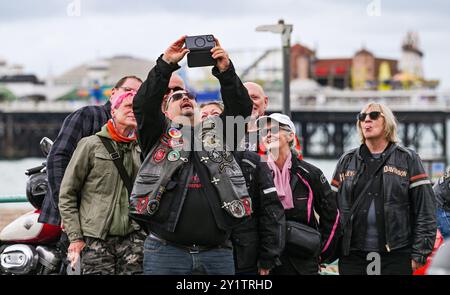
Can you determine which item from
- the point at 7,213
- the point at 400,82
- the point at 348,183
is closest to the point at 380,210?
the point at 348,183

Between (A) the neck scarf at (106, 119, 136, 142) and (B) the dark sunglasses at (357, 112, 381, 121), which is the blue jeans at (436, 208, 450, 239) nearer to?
(B) the dark sunglasses at (357, 112, 381, 121)

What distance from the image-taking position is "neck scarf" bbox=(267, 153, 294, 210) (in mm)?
5848

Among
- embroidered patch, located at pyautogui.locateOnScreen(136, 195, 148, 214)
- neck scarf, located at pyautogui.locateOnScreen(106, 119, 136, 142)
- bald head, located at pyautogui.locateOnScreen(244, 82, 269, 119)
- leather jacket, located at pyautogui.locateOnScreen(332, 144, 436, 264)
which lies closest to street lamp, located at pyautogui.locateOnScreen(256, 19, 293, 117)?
bald head, located at pyautogui.locateOnScreen(244, 82, 269, 119)

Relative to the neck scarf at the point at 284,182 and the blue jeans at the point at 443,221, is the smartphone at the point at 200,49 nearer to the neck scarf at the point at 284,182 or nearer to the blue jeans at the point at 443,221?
the neck scarf at the point at 284,182

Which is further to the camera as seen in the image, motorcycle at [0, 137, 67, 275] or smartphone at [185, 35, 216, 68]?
motorcycle at [0, 137, 67, 275]

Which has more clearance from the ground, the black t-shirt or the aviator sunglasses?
the aviator sunglasses

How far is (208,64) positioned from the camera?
4.98 meters

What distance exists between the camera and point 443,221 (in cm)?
685

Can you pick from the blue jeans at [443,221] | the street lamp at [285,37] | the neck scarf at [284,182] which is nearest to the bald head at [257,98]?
the neck scarf at [284,182]

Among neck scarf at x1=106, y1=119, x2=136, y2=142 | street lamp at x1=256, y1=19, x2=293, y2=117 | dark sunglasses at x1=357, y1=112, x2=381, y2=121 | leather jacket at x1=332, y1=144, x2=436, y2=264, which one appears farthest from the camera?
street lamp at x1=256, y1=19, x2=293, y2=117

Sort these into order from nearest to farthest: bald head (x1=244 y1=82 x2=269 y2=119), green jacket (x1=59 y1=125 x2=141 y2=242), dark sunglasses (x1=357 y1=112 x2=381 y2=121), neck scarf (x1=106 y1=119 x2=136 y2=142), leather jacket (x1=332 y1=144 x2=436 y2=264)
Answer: green jacket (x1=59 y1=125 x2=141 y2=242) < neck scarf (x1=106 y1=119 x2=136 y2=142) < leather jacket (x1=332 y1=144 x2=436 y2=264) < dark sunglasses (x1=357 y1=112 x2=381 y2=121) < bald head (x1=244 y1=82 x2=269 y2=119)

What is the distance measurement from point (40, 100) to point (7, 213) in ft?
372

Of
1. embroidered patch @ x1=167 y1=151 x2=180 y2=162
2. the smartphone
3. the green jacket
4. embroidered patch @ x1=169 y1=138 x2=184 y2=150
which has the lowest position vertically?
the green jacket
